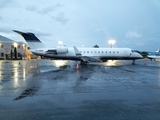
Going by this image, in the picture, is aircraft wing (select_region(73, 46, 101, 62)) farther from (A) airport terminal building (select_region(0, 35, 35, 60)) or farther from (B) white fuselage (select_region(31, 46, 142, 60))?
(A) airport terminal building (select_region(0, 35, 35, 60))

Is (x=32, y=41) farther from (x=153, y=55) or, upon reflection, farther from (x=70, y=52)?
(x=153, y=55)

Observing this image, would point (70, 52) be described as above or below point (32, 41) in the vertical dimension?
below

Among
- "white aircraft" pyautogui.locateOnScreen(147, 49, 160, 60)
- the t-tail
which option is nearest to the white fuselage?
the t-tail

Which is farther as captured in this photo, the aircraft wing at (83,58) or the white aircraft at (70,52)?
the white aircraft at (70,52)

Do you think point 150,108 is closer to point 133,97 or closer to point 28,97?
point 133,97

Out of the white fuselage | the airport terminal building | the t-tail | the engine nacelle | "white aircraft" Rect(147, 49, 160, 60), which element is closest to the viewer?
the engine nacelle

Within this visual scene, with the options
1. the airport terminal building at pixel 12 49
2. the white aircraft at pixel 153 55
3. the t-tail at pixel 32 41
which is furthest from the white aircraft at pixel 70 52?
the airport terminal building at pixel 12 49

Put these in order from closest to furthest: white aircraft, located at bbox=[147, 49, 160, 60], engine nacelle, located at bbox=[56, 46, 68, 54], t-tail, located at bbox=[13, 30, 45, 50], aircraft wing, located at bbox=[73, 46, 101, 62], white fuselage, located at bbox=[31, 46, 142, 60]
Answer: aircraft wing, located at bbox=[73, 46, 101, 62]
engine nacelle, located at bbox=[56, 46, 68, 54]
white fuselage, located at bbox=[31, 46, 142, 60]
t-tail, located at bbox=[13, 30, 45, 50]
white aircraft, located at bbox=[147, 49, 160, 60]

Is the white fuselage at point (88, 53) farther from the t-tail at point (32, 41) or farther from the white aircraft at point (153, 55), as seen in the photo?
the white aircraft at point (153, 55)

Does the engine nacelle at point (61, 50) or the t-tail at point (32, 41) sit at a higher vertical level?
the t-tail at point (32, 41)

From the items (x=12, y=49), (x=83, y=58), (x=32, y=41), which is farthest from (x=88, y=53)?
(x=12, y=49)

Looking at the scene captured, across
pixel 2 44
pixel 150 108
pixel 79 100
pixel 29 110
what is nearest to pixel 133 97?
pixel 150 108

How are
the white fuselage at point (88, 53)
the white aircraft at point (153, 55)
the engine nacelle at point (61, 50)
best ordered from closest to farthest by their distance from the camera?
1. the engine nacelle at point (61, 50)
2. the white fuselage at point (88, 53)
3. the white aircraft at point (153, 55)

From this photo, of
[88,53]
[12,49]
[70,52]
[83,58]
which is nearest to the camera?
[83,58]
